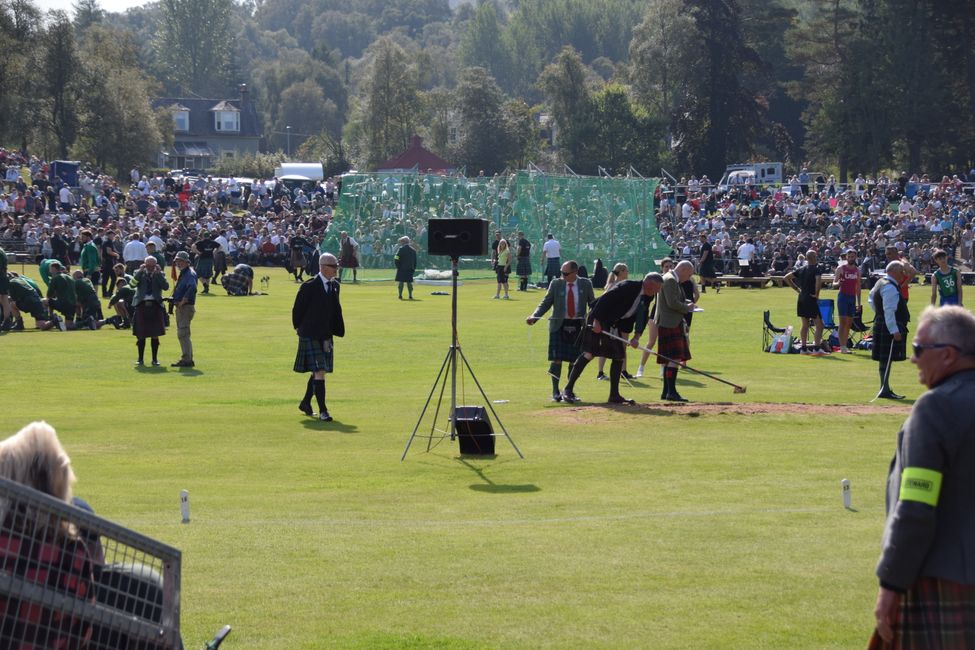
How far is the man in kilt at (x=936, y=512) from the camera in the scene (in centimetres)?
520

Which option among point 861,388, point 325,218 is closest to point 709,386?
point 861,388

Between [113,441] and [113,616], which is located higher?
[113,616]

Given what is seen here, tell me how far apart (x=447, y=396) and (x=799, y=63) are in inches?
3006

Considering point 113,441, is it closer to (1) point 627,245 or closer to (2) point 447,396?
(2) point 447,396

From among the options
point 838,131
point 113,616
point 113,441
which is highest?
point 838,131

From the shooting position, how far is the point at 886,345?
798 inches

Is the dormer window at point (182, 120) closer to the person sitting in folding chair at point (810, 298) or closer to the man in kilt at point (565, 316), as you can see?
the person sitting in folding chair at point (810, 298)

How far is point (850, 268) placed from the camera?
27188 millimetres

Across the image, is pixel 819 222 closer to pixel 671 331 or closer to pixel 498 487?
pixel 671 331

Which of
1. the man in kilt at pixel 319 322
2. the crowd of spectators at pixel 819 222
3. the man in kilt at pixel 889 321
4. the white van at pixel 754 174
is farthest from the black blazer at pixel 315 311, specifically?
the white van at pixel 754 174

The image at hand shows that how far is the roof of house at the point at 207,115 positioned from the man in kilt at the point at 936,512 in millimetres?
136240

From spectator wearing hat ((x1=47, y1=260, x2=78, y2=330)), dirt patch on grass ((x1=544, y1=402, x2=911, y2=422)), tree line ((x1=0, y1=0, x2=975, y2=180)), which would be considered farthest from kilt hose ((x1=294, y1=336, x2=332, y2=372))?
tree line ((x1=0, y1=0, x2=975, y2=180))

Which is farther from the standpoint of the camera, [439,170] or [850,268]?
[439,170]

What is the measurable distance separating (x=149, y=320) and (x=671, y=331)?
9460 mm
